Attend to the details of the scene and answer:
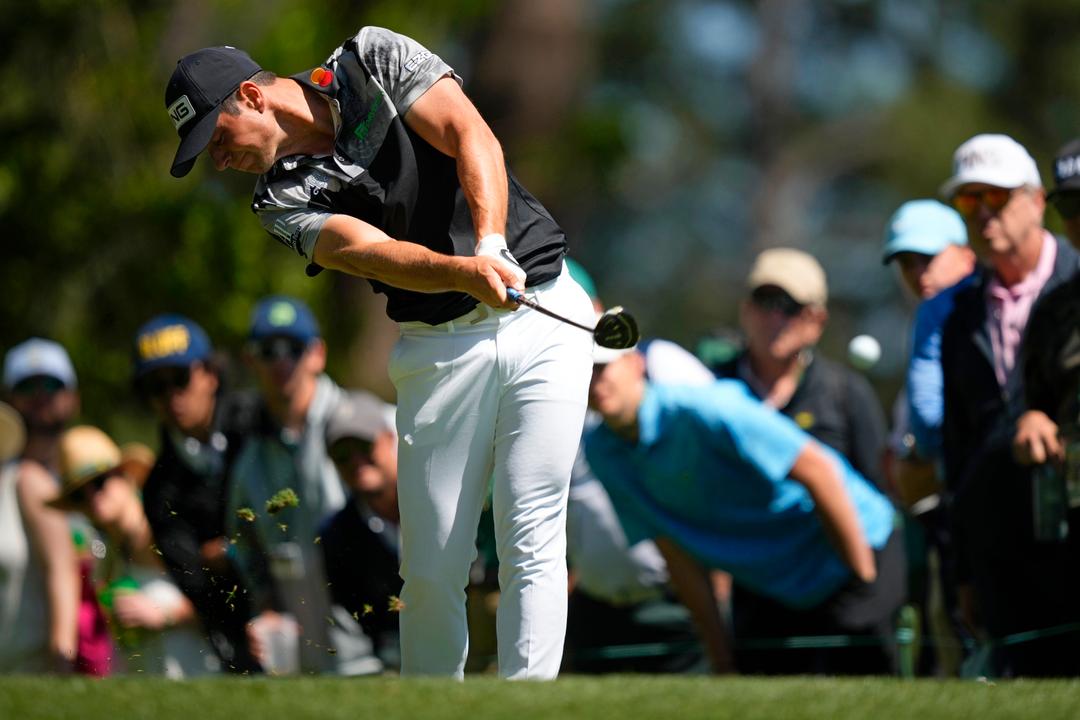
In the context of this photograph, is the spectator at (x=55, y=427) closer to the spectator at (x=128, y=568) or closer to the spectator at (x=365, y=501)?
the spectator at (x=128, y=568)

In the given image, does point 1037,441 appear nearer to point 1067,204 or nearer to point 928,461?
point 1067,204

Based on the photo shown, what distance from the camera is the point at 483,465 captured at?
18.1ft

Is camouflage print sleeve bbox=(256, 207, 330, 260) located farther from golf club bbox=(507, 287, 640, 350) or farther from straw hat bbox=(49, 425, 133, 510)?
straw hat bbox=(49, 425, 133, 510)

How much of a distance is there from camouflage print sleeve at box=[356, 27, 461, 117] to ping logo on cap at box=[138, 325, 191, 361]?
11.0 ft

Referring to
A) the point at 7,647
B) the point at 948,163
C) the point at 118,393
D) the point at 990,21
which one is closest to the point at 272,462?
the point at 7,647

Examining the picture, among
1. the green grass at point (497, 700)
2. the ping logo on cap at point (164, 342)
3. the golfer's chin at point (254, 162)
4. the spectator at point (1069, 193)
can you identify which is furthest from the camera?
the ping logo on cap at point (164, 342)

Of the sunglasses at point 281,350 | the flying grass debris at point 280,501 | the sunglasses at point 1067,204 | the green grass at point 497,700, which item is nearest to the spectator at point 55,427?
the sunglasses at point 281,350

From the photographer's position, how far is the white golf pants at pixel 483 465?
5.43 metres

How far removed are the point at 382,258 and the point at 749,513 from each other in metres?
2.84

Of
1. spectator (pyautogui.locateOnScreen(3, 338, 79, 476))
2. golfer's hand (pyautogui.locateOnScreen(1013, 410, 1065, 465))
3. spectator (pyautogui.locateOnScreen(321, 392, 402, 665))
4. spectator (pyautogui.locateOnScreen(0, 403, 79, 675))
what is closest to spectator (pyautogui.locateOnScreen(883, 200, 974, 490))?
golfer's hand (pyautogui.locateOnScreen(1013, 410, 1065, 465))

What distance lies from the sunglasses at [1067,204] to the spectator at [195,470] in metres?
3.39

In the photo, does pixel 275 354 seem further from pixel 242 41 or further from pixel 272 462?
pixel 242 41

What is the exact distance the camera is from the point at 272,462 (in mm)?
8047

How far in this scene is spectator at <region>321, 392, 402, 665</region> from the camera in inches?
298
